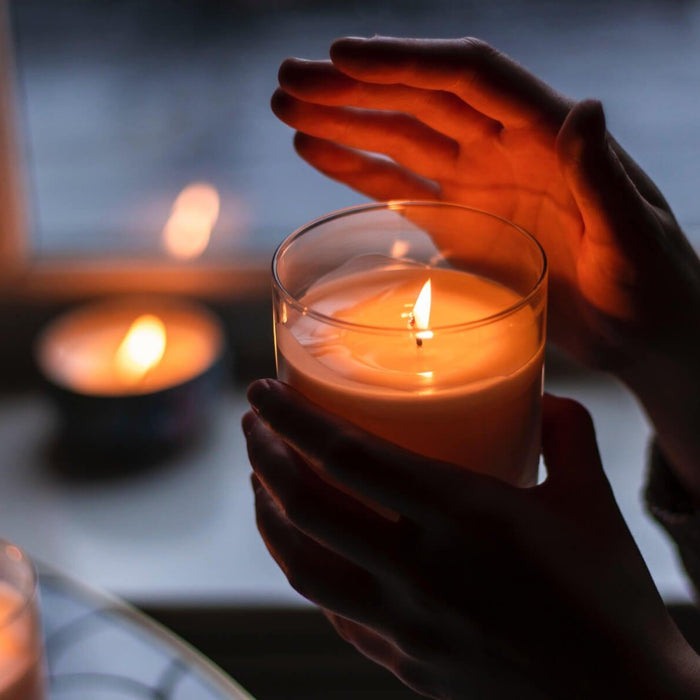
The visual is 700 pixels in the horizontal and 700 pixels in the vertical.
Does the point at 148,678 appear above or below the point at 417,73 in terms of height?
below

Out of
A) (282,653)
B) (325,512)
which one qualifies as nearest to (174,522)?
(282,653)

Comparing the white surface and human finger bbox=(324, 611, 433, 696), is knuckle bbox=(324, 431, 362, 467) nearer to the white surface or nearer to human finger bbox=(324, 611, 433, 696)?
human finger bbox=(324, 611, 433, 696)

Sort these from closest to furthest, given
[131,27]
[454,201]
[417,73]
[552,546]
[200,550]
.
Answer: [552,546] < [417,73] < [454,201] < [200,550] < [131,27]

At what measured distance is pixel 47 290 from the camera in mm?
1529

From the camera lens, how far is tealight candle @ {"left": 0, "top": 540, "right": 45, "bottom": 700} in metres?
0.66

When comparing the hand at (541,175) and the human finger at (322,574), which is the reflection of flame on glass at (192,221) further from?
the human finger at (322,574)

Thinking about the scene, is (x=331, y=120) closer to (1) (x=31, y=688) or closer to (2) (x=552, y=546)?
(2) (x=552, y=546)

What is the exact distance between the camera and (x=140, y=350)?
1.41m

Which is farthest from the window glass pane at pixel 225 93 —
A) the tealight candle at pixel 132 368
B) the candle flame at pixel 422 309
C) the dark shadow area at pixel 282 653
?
the candle flame at pixel 422 309

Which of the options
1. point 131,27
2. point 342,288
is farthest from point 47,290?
point 342,288

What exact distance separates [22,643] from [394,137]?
45cm

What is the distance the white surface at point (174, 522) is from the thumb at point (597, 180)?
0.74 meters

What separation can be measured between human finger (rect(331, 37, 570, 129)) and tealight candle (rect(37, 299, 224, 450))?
0.72 meters

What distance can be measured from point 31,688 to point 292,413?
333mm
